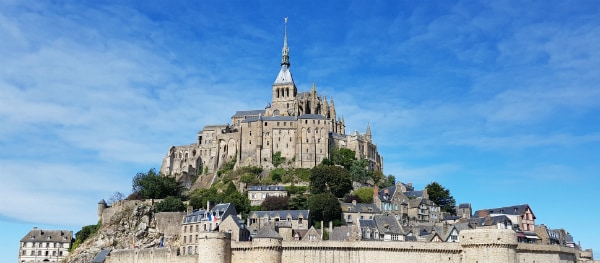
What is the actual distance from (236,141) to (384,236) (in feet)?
112

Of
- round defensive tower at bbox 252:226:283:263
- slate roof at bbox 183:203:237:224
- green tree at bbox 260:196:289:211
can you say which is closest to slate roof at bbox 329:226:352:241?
slate roof at bbox 183:203:237:224

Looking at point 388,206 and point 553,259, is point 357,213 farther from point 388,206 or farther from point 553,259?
point 553,259

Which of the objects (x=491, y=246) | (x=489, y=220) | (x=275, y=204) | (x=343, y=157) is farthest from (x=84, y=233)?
(x=491, y=246)

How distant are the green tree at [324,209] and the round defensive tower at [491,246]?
19.2 metres

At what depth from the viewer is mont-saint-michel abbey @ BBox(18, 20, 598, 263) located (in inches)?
1655

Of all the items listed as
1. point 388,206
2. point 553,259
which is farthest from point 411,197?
point 553,259

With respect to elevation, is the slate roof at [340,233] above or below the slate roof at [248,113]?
below

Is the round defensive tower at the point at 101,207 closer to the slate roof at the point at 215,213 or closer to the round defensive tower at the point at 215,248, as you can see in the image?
the slate roof at the point at 215,213

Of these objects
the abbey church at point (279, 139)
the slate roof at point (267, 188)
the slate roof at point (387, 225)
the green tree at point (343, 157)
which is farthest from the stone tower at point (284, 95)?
the slate roof at point (387, 225)

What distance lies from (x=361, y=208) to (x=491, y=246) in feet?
69.3

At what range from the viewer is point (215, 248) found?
41.9m

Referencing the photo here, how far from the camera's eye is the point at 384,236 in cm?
4972

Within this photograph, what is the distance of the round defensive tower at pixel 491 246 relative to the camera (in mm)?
39625

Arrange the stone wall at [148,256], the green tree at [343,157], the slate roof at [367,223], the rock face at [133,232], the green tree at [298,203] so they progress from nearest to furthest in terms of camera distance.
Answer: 1. the stone wall at [148,256]
2. the slate roof at [367,223]
3. the rock face at [133,232]
4. the green tree at [298,203]
5. the green tree at [343,157]
